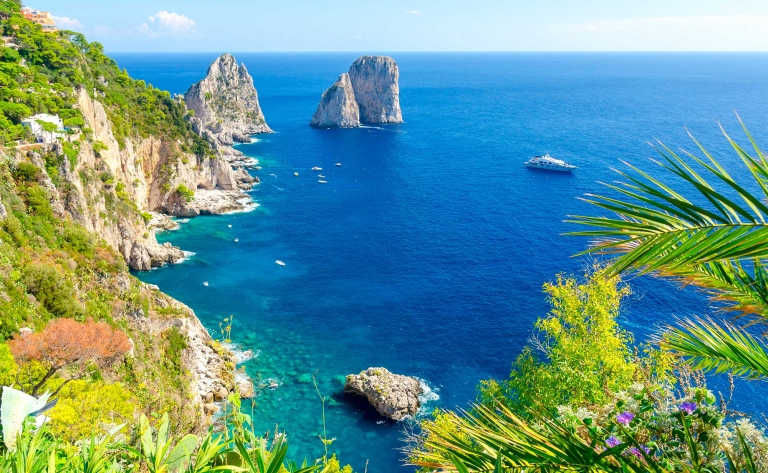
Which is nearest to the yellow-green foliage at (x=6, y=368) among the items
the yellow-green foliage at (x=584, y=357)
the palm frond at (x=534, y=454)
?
the yellow-green foliage at (x=584, y=357)

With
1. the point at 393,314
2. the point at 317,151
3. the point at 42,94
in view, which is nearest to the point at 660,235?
the point at 393,314

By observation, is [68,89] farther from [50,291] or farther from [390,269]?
[390,269]

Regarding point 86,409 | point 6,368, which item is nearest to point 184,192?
point 6,368

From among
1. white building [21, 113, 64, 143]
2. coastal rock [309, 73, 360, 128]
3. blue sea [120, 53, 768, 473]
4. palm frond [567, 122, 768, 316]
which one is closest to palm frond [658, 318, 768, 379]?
palm frond [567, 122, 768, 316]

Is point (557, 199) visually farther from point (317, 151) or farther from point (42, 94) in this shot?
point (42, 94)

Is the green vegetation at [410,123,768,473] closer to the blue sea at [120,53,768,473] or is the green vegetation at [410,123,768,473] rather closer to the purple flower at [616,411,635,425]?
the purple flower at [616,411,635,425]

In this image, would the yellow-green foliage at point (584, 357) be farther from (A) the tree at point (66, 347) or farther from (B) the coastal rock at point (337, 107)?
(B) the coastal rock at point (337, 107)

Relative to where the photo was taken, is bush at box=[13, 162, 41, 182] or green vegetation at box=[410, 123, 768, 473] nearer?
green vegetation at box=[410, 123, 768, 473]
